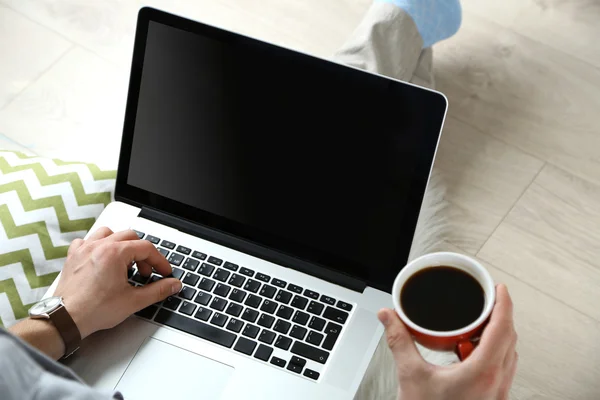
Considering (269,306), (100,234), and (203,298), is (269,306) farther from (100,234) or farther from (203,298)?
(100,234)

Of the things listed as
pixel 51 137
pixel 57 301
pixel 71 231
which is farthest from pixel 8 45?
pixel 57 301

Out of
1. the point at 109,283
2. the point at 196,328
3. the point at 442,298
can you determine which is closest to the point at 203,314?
the point at 196,328

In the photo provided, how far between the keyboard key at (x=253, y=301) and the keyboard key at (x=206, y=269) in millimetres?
62

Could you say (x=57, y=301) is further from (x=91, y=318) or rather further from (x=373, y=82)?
(x=373, y=82)

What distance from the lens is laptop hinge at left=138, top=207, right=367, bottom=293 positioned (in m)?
0.97

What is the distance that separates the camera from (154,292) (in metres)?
0.93

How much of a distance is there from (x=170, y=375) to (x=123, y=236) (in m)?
0.18

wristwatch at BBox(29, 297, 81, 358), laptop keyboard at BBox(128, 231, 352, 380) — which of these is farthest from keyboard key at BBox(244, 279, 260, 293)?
wristwatch at BBox(29, 297, 81, 358)

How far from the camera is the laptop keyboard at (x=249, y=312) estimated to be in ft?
3.03

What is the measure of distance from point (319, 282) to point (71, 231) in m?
0.39

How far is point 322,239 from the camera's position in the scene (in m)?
0.97

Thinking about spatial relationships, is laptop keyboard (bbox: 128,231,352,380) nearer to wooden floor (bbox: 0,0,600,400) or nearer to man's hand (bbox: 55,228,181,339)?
man's hand (bbox: 55,228,181,339)

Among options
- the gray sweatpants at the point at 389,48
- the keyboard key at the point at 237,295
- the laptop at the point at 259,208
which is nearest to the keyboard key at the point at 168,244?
the laptop at the point at 259,208

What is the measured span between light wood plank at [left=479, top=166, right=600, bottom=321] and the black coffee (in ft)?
1.91
